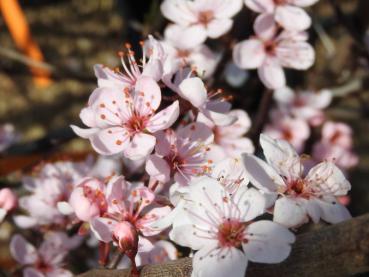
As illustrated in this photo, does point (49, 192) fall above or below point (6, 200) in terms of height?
below

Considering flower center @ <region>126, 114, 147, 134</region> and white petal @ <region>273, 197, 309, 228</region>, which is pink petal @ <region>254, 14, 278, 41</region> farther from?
white petal @ <region>273, 197, 309, 228</region>

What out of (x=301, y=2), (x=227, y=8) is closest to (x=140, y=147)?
(x=227, y=8)

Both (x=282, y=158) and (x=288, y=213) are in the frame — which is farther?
(x=282, y=158)

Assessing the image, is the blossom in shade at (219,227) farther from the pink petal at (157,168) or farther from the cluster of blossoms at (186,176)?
the pink petal at (157,168)

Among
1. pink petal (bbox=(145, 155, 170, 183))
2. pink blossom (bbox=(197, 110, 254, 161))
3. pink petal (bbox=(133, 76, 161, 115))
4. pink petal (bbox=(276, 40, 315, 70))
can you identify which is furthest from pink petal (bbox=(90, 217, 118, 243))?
pink petal (bbox=(276, 40, 315, 70))

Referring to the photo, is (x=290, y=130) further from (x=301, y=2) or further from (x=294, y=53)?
(x=301, y=2)
